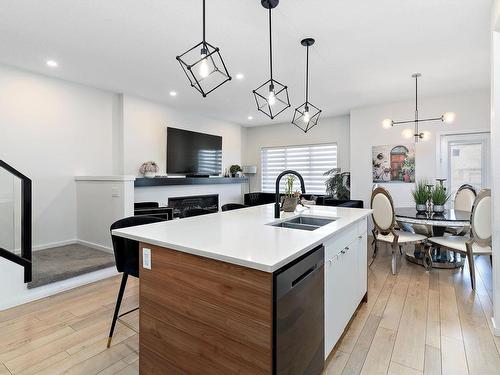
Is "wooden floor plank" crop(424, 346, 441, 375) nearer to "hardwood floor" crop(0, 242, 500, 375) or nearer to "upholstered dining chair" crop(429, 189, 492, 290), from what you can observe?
"hardwood floor" crop(0, 242, 500, 375)

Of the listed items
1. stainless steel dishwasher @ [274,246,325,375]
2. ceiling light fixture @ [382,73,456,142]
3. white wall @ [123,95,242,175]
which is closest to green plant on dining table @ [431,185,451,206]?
ceiling light fixture @ [382,73,456,142]

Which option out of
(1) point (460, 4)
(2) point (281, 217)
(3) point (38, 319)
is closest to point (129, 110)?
(3) point (38, 319)

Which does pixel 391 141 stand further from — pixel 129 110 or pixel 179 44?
pixel 129 110

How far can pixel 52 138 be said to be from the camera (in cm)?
413

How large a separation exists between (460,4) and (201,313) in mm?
3163

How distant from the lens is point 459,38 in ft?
9.56

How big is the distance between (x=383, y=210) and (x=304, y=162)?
3.57m

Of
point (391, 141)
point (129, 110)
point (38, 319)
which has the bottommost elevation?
point (38, 319)

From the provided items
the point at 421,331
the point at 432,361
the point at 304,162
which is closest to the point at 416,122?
the point at 304,162

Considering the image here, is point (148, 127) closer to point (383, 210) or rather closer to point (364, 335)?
point (383, 210)

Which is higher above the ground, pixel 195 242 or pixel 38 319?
pixel 195 242

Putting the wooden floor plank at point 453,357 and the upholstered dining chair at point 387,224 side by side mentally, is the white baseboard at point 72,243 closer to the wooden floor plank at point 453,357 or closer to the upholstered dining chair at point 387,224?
the upholstered dining chair at point 387,224

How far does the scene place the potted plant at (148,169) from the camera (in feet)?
16.6

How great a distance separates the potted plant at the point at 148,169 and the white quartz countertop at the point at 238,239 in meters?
3.33
